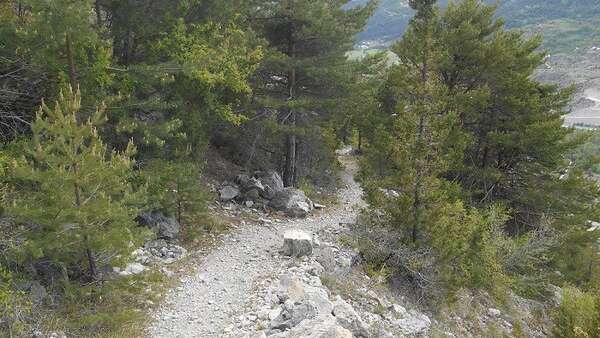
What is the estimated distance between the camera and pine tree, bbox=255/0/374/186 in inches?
733

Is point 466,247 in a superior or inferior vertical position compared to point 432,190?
inferior

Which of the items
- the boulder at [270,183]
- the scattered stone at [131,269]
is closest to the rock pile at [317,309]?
the scattered stone at [131,269]

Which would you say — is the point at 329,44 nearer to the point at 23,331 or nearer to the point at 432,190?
the point at 432,190

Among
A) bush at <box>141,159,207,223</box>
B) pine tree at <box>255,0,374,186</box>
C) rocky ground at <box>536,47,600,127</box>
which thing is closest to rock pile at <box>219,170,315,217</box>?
pine tree at <box>255,0,374,186</box>

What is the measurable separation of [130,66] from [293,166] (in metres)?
10.9

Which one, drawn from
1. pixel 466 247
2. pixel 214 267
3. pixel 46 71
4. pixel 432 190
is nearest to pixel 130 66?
pixel 46 71

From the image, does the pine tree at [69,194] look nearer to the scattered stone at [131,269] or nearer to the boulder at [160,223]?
the scattered stone at [131,269]

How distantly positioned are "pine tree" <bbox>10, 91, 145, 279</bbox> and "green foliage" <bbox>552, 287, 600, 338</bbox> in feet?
45.1

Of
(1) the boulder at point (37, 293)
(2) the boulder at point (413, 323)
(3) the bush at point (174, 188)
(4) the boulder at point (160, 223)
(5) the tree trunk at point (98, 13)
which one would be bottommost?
(2) the boulder at point (413, 323)

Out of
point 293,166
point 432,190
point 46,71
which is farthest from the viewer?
point 293,166

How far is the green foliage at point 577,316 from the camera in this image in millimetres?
14211

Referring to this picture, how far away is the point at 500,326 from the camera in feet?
53.8

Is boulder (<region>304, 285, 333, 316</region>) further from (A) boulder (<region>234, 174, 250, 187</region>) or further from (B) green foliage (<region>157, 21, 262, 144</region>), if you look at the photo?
(A) boulder (<region>234, 174, 250, 187</region>)

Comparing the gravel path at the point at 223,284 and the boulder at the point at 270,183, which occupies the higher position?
the boulder at the point at 270,183
